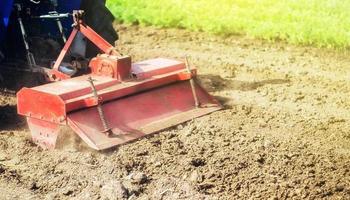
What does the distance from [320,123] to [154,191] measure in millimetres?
1738

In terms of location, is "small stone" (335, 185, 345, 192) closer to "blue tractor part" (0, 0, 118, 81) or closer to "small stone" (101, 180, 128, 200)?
"small stone" (101, 180, 128, 200)

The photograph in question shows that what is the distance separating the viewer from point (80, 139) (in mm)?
4621

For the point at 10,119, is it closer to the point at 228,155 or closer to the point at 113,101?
the point at 113,101

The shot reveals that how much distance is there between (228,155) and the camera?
435cm

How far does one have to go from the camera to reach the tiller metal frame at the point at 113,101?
14.8ft

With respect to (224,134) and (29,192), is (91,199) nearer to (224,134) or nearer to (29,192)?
(29,192)

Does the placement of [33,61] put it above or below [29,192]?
above

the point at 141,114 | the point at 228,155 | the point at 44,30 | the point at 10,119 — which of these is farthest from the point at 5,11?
the point at 228,155

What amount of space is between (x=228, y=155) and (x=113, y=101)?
94 cm

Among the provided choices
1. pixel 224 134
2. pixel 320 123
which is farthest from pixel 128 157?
pixel 320 123

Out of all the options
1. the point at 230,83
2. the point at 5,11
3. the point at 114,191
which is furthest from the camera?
the point at 230,83

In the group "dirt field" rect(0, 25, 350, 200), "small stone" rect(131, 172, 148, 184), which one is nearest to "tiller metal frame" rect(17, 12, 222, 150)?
"dirt field" rect(0, 25, 350, 200)

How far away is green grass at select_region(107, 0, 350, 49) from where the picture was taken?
25.0 ft

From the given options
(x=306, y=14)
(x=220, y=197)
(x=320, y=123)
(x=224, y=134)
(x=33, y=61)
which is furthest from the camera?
(x=306, y=14)
